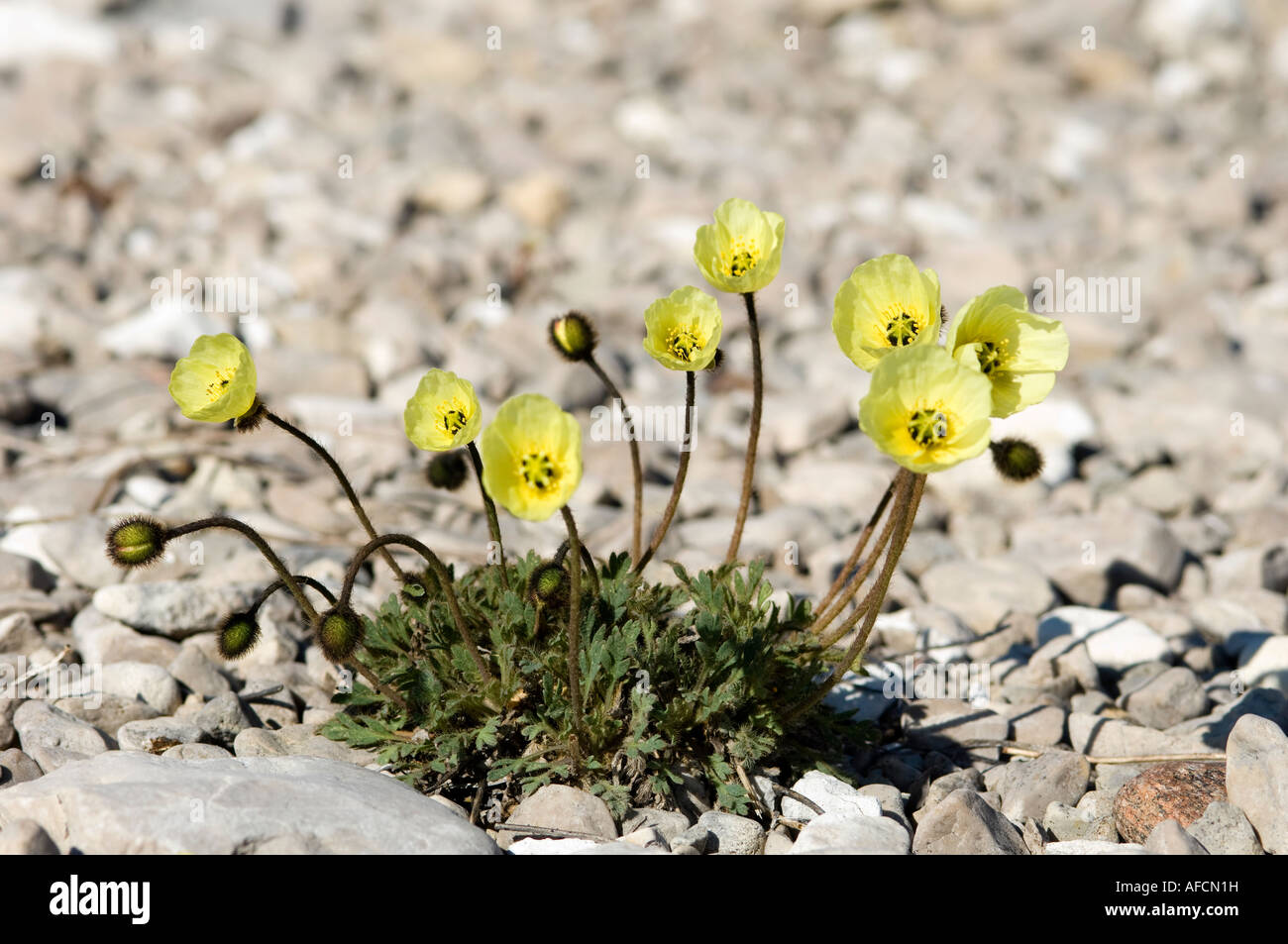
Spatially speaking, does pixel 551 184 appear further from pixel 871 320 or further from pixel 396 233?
pixel 871 320

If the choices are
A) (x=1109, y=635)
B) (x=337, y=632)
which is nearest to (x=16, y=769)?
(x=337, y=632)

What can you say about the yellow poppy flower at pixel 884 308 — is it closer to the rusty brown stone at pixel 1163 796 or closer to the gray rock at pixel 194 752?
the rusty brown stone at pixel 1163 796

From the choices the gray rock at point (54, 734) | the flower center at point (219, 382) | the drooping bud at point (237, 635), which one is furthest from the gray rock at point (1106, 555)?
the gray rock at point (54, 734)

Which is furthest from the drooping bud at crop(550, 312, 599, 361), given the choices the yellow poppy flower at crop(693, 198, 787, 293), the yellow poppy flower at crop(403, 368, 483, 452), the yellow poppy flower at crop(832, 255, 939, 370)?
the yellow poppy flower at crop(832, 255, 939, 370)

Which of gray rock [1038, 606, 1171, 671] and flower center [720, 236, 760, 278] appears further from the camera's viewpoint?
gray rock [1038, 606, 1171, 671]

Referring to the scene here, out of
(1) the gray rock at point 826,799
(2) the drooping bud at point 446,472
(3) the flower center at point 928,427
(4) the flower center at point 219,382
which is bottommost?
(1) the gray rock at point 826,799

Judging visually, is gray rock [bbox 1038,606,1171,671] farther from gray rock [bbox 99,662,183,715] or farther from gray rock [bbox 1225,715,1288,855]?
gray rock [bbox 99,662,183,715]
